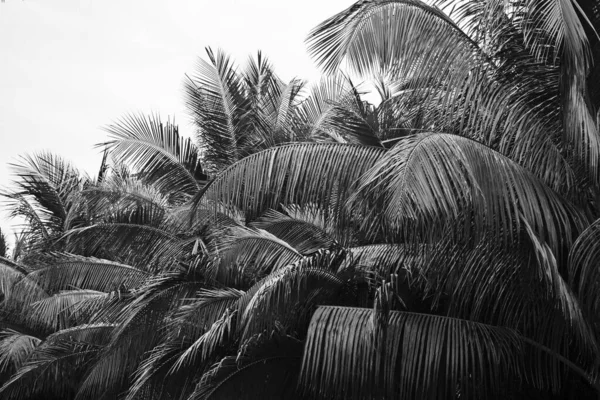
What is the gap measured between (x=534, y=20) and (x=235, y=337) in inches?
195

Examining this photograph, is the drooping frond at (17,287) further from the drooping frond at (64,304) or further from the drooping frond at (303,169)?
the drooping frond at (303,169)

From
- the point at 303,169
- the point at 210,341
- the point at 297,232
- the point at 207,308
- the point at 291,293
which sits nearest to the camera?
the point at 303,169

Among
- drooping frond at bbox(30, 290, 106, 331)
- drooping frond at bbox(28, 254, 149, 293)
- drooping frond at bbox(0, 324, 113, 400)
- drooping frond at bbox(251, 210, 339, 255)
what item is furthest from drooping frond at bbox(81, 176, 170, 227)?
drooping frond at bbox(251, 210, 339, 255)

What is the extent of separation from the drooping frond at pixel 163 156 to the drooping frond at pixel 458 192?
622 cm

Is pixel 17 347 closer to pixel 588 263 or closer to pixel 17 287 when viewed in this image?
pixel 17 287

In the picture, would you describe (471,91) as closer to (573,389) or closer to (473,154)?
(473,154)

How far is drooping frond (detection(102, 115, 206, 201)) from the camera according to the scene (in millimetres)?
13102

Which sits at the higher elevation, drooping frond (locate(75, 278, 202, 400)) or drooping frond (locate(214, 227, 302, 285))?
drooping frond (locate(214, 227, 302, 285))

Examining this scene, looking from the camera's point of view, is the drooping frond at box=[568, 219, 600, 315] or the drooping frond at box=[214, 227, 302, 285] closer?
the drooping frond at box=[568, 219, 600, 315]

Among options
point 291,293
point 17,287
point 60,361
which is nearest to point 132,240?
point 60,361

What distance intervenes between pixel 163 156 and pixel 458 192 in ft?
24.6

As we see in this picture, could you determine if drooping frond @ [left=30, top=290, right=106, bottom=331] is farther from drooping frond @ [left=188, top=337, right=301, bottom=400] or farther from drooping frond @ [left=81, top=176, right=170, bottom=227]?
drooping frond @ [left=188, top=337, right=301, bottom=400]

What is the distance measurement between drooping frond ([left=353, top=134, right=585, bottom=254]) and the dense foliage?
0.07 ft

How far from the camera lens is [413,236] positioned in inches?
309
